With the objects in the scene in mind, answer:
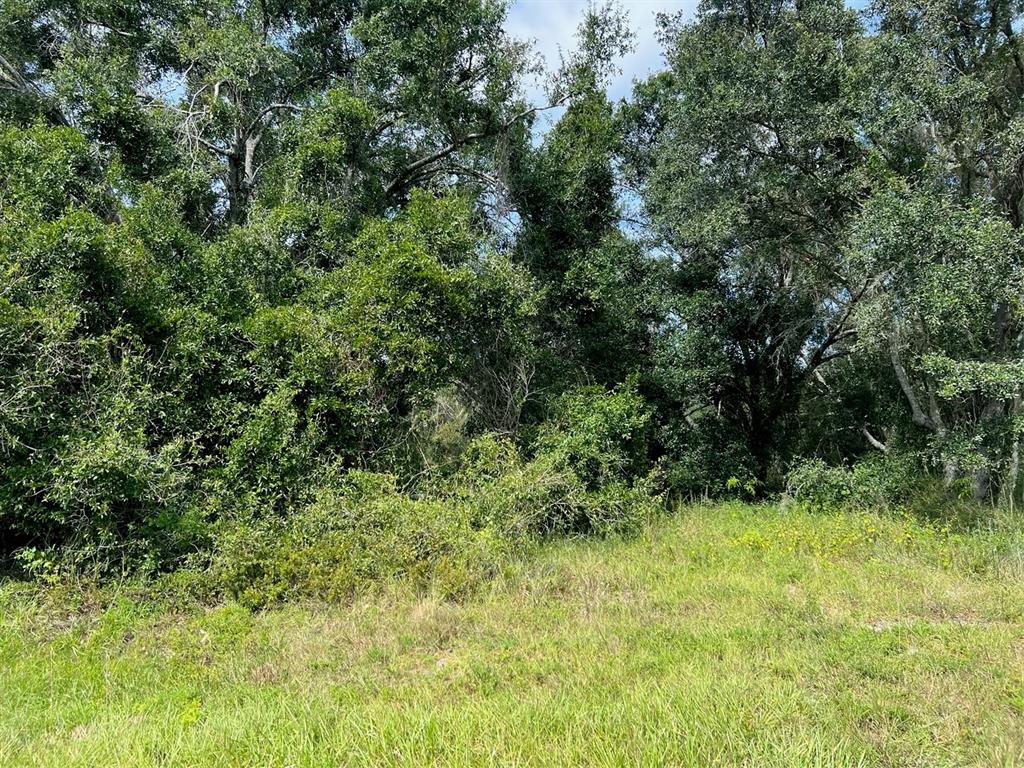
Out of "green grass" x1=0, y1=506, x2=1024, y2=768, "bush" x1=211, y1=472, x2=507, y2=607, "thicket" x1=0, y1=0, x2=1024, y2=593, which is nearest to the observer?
"green grass" x1=0, y1=506, x2=1024, y2=768

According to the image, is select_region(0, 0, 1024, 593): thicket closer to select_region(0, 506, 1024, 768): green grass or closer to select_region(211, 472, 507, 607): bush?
select_region(211, 472, 507, 607): bush

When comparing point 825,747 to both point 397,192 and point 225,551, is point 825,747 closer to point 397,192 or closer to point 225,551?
point 225,551

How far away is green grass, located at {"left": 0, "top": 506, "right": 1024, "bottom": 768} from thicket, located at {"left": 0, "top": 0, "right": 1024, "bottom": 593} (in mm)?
933

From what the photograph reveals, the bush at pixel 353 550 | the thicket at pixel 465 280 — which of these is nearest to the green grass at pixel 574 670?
the bush at pixel 353 550

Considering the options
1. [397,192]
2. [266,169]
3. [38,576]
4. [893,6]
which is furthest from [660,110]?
[38,576]

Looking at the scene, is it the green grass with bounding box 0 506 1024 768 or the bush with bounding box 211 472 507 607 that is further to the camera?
the bush with bounding box 211 472 507 607

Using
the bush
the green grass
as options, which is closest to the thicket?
the bush

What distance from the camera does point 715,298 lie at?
35.2 feet

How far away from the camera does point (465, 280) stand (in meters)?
8.70

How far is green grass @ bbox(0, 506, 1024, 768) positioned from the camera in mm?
2783

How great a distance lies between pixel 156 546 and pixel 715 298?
9701 mm

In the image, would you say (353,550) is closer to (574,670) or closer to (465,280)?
(574,670)

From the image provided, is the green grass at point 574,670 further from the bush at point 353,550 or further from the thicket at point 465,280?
the thicket at point 465,280

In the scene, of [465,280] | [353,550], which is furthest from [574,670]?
[465,280]
